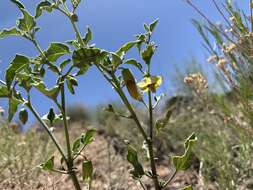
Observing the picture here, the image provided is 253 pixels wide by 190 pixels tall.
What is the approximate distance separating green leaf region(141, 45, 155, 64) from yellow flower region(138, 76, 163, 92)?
0.06 metres

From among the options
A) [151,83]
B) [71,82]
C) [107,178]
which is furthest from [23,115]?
[107,178]

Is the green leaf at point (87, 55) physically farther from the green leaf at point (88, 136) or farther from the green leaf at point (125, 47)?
the green leaf at point (88, 136)

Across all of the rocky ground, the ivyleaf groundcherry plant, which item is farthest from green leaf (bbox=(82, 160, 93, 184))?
the rocky ground

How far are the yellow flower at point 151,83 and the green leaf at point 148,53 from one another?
6 centimetres

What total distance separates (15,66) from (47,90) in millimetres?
116

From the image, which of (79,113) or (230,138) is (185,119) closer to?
(230,138)

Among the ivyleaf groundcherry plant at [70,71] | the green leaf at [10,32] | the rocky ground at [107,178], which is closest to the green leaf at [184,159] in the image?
the ivyleaf groundcherry plant at [70,71]

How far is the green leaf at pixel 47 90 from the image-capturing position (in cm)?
140

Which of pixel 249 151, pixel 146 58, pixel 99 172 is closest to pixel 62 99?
pixel 146 58

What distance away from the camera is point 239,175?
119 inches

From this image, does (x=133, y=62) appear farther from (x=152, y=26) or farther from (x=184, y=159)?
(x=184, y=159)

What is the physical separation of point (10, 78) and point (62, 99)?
170mm

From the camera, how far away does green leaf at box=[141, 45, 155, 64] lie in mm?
1474

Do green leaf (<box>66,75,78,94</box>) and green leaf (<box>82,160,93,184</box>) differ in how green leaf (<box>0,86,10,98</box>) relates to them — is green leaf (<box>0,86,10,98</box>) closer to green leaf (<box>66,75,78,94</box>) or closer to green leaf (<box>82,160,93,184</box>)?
green leaf (<box>66,75,78,94</box>)
